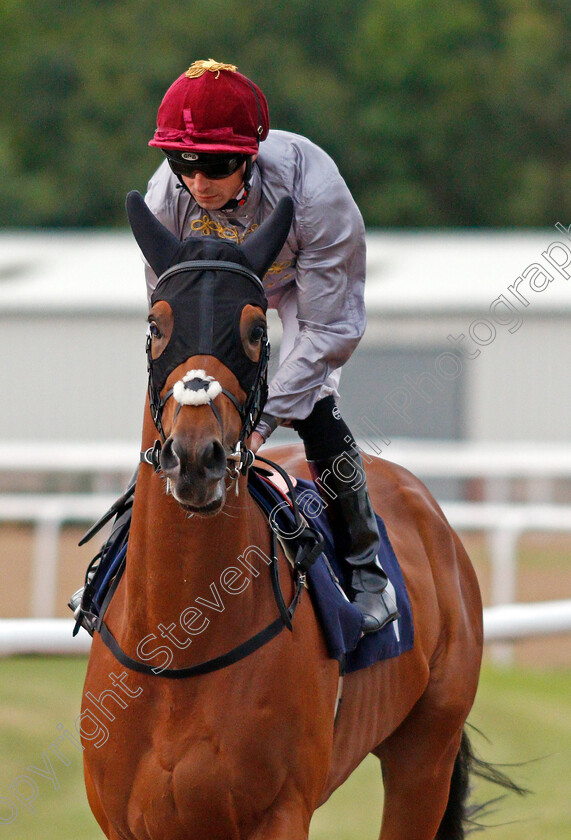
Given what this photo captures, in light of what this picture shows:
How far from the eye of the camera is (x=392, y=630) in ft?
11.8

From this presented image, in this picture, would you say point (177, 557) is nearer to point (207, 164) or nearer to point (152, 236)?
point (152, 236)

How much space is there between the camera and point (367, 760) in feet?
21.2

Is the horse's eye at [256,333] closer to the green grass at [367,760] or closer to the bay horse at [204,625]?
the bay horse at [204,625]

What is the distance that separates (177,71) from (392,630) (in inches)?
1107

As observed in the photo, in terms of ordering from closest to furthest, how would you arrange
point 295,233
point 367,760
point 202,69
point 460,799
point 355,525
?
1. point 202,69
2. point 295,233
3. point 355,525
4. point 460,799
5. point 367,760

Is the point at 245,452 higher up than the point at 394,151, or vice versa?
the point at 245,452

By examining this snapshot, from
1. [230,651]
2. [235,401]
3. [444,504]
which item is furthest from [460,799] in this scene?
[444,504]

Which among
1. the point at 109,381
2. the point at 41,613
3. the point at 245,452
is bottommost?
the point at 109,381

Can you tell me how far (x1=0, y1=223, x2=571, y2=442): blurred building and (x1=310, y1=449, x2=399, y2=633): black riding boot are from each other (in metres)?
10.2

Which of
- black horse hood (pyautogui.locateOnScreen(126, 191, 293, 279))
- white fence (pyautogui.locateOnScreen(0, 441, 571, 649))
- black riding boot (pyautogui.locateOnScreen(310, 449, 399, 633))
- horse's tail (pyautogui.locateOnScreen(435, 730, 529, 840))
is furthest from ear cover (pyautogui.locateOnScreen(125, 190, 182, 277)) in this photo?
white fence (pyautogui.locateOnScreen(0, 441, 571, 649))

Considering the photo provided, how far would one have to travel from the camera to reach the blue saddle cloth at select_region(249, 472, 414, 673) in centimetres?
321

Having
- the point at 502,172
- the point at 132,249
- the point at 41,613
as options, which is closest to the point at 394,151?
the point at 502,172

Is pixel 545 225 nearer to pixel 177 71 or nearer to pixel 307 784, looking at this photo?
pixel 177 71

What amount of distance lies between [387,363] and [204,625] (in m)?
11.8
